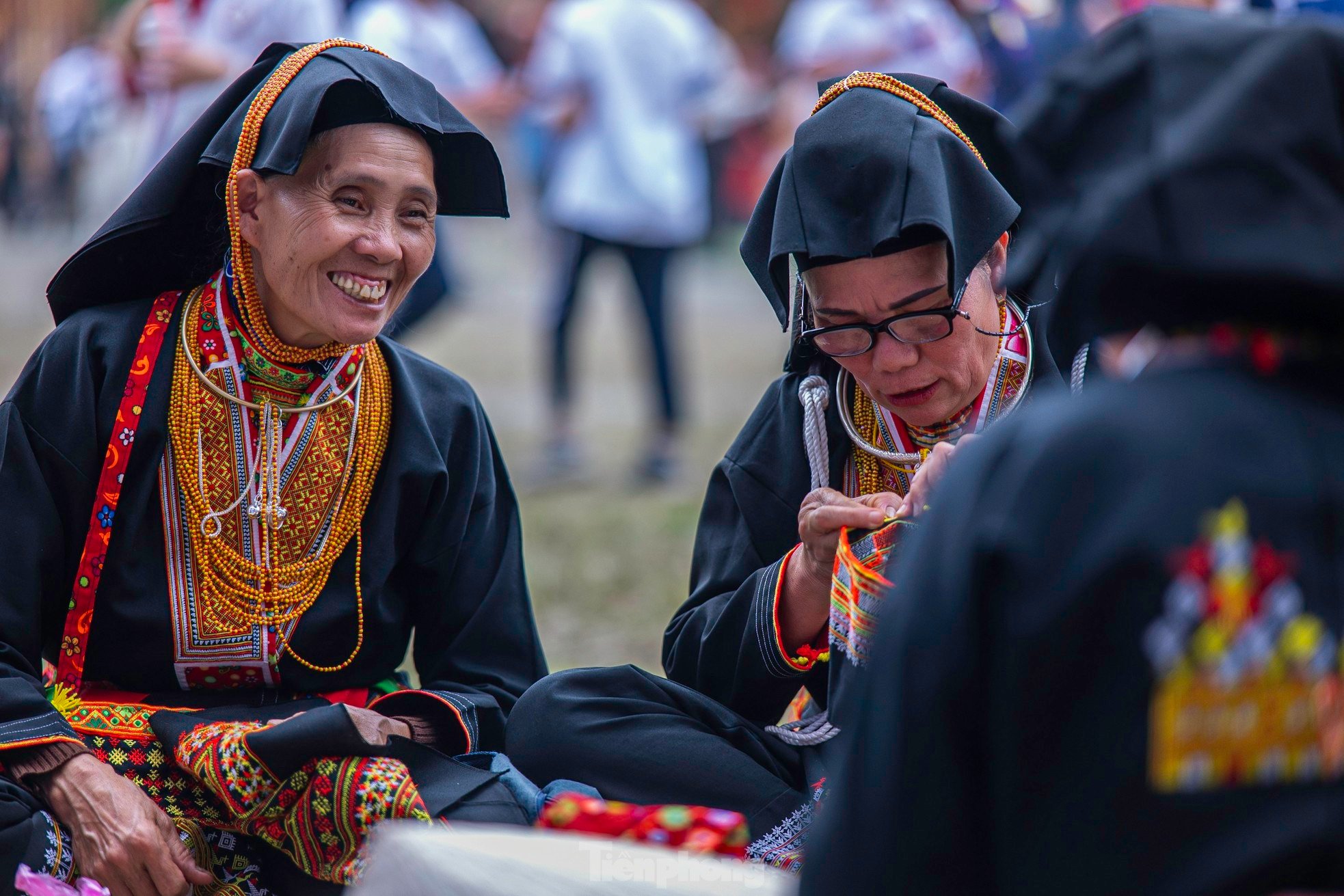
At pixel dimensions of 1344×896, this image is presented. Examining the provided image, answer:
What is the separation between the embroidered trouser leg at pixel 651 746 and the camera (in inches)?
111

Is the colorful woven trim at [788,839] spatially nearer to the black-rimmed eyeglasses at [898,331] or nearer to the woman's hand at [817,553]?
the woman's hand at [817,553]

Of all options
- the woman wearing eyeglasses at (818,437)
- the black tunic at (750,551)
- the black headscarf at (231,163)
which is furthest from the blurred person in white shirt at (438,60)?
the woman wearing eyeglasses at (818,437)

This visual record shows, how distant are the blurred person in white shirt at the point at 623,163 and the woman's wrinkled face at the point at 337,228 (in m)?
4.59

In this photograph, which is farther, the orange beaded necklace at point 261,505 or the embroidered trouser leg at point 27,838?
the orange beaded necklace at point 261,505

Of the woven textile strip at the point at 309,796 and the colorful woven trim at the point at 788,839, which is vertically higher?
the woven textile strip at the point at 309,796

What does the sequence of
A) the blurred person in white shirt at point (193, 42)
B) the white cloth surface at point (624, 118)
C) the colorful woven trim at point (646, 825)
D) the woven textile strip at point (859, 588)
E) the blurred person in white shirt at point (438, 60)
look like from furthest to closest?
1. the white cloth surface at point (624, 118)
2. the blurred person in white shirt at point (438, 60)
3. the blurred person in white shirt at point (193, 42)
4. the woven textile strip at point (859, 588)
5. the colorful woven trim at point (646, 825)

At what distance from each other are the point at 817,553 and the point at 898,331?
1.41ft

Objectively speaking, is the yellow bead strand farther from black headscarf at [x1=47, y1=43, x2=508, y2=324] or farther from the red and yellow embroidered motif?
the red and yellow embroidered motif

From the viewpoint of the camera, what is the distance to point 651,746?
2.85m

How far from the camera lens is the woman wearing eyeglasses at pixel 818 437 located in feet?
8.68

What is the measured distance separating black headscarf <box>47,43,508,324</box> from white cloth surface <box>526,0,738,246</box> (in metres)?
4.45

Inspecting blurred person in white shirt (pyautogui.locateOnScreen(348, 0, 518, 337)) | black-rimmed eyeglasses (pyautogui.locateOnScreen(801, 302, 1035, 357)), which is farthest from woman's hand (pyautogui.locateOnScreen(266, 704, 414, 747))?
blurred person in white shirt (pyautogui.locateOnScreen(348, 0, 518, 337))

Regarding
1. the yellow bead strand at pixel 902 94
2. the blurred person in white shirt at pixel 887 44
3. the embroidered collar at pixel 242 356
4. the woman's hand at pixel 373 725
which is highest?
the blurred person in white shirt at pixel 887 44

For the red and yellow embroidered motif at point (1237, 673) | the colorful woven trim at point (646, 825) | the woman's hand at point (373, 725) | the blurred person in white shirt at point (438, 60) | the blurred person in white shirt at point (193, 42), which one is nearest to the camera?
the red and yellow embroidered motif at point (1237, 673)
